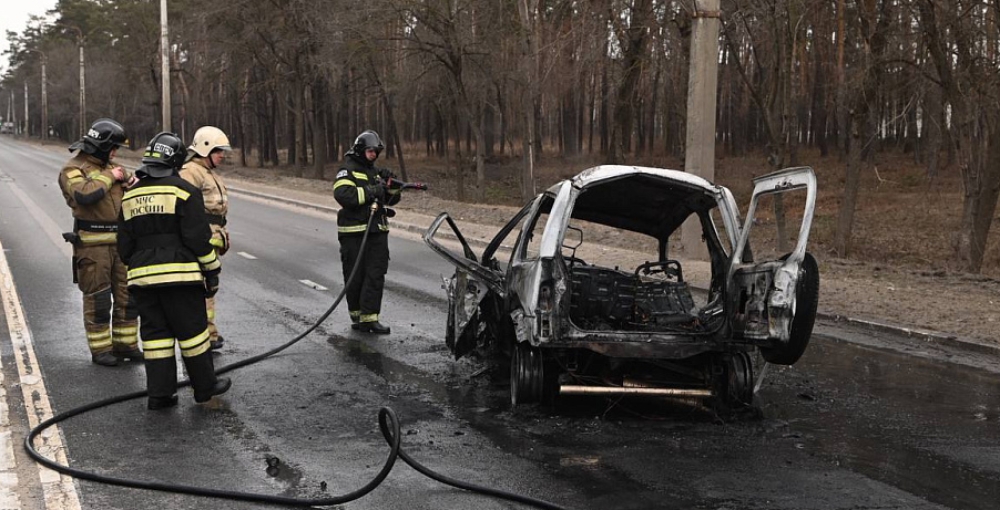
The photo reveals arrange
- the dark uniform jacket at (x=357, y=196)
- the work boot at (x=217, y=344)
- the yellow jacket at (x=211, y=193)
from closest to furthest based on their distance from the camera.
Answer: the yellow jacket at (x=211, y=193), the work boot at (x=217, y=344), the dark uniform jacket at (x=357, y=196)

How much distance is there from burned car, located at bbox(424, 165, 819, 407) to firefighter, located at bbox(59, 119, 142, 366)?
8.49 ft

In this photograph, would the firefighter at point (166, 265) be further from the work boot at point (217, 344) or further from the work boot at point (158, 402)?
the work boot at point (217, 344)

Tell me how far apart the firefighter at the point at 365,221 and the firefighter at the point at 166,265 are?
2.84 metres

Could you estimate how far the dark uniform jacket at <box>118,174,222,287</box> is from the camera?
6.73 m

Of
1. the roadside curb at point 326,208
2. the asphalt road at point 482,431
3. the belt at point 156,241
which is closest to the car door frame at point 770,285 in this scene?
the asphalt road at point 482,431

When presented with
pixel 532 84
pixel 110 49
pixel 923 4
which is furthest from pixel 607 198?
pixel 110 49

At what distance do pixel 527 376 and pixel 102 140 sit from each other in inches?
154

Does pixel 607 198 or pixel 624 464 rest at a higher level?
pixel 607 198

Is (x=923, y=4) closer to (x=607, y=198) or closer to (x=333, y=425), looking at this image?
(x=607, y=198)

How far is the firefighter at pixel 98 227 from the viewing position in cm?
798

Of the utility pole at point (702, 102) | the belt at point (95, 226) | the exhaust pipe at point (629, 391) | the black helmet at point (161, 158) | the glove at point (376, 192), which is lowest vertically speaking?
the exhaust pipe at point (629, 391)

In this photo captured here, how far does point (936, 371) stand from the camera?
8688mm

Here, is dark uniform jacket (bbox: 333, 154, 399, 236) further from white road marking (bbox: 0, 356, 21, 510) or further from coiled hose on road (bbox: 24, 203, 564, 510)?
coiled hose on road (bbox: 24, 203, 564, 510)

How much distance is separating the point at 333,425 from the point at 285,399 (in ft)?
2.75
